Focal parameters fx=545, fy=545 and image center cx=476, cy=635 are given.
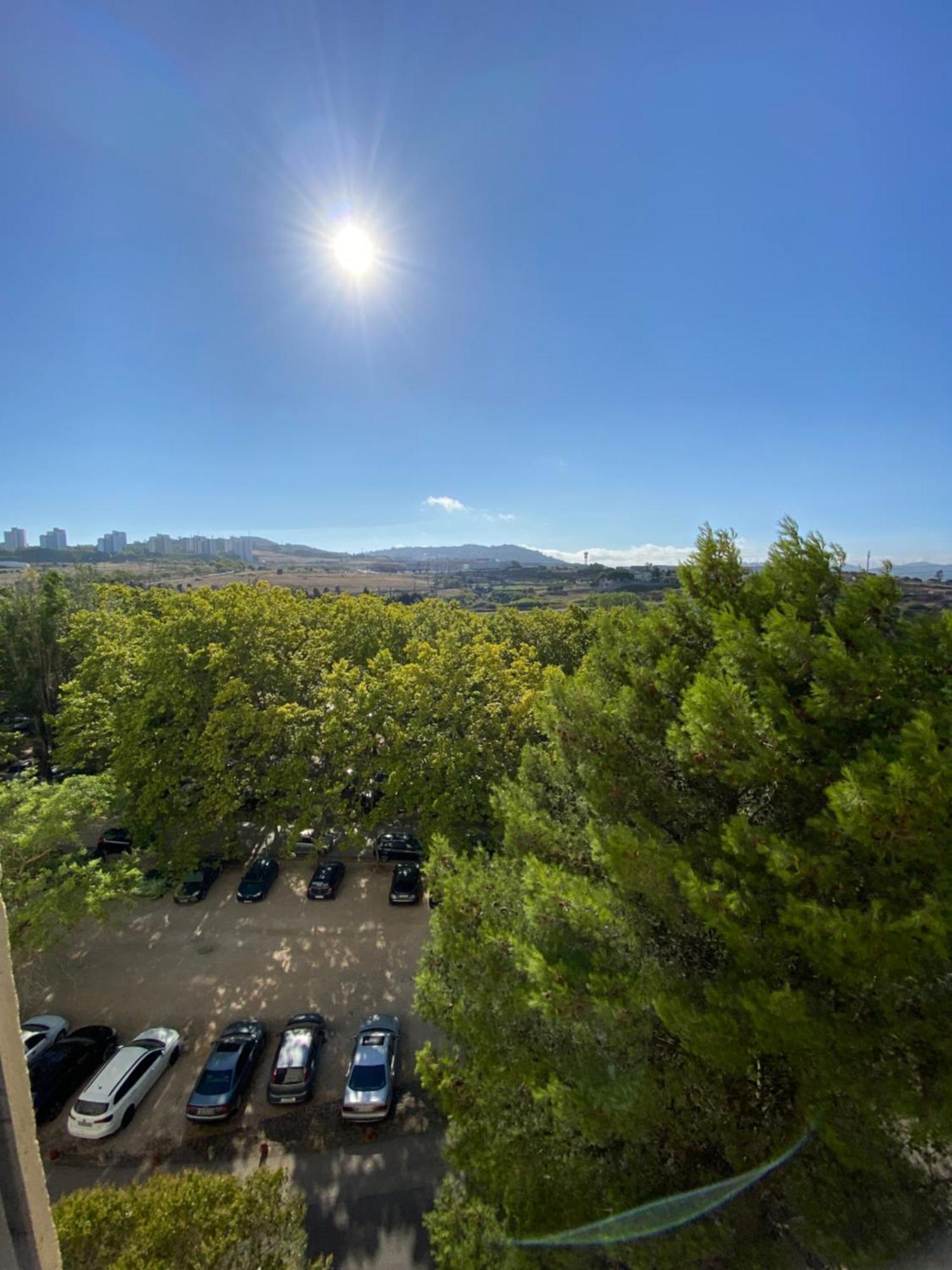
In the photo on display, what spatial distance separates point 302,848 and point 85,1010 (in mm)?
6640

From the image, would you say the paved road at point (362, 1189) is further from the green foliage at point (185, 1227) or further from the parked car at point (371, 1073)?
the green foliage at point (185, 1227)

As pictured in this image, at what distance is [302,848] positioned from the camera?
17.9 m

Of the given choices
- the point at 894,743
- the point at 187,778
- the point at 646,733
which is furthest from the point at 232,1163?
the point at 894,743

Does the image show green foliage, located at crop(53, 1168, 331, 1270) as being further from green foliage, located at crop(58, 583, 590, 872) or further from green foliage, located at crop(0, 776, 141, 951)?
green foliage, located at crop(58, 583, 590, 872)

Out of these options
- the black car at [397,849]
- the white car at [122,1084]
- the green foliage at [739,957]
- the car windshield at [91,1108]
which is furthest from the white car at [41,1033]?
the green foliage at [739,957]

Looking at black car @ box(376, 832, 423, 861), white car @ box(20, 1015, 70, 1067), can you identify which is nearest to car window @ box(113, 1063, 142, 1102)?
white car @ box(20, 1015, 70, 1067)

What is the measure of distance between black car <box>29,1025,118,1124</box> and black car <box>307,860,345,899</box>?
560 centimetres

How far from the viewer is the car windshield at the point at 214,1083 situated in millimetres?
9805

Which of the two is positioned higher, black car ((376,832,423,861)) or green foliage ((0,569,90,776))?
green foliage ((0,569,90,776))

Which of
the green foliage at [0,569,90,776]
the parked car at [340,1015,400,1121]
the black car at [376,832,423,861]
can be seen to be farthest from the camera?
the green foliage at [0,569,90,776]

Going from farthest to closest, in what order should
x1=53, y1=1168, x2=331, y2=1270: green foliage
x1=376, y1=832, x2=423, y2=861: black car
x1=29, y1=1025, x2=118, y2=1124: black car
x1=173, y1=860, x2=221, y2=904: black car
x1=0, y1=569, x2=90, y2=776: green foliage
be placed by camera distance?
x1=0, y1=569, x2=90, y2=776: green foliage
x1=376, y1=832, x2=423, y2=861: black car
x1=173, y1=860, x2=221, y2=904: black car
x1=29, y1=1025, x2=118, y2=1124: black car
x1=53, y1=1168, x2=331, y2=1270: green foliage

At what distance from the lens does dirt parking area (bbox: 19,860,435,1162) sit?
9.68 metres

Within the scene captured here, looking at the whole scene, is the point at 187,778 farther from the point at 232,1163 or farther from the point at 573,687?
the point at 573,687

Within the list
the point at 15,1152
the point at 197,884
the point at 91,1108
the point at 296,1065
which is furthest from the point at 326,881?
the point at 15,1152
